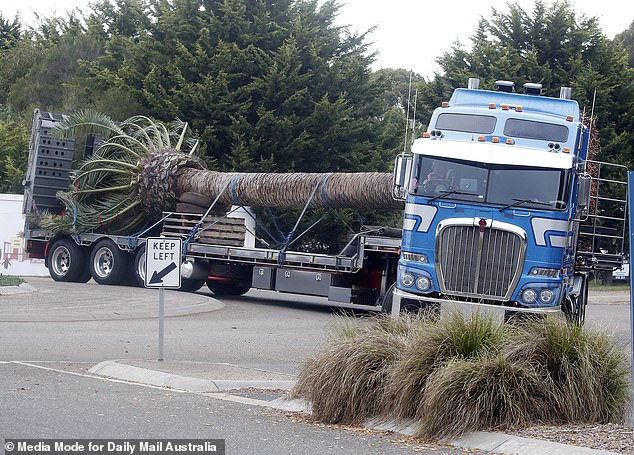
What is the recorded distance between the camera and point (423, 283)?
1574 centimetres

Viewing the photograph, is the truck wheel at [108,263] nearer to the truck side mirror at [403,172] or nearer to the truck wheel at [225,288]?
the truck wheel at [225,288]

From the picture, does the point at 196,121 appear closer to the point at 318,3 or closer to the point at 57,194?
the point at 318,3

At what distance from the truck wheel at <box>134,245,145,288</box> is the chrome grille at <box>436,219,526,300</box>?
449 inches

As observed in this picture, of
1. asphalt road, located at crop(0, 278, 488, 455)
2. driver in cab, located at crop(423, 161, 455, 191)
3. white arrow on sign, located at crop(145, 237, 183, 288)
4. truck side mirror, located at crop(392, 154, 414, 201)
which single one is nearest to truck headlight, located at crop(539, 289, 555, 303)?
driver in cab, located at crop(423, 161, 455, 191)

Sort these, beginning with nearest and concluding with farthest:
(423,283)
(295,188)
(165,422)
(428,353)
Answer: (165,422) < (428,353) < (423,283) < (295,188)

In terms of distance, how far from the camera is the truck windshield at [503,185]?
15.7m

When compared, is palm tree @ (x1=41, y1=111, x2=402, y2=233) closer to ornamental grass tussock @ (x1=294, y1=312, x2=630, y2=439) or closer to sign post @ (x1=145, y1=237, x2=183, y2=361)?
sign post @ (x1=145, y1=237, x2=183, y2=361)

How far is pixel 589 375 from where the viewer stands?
888 centimetres

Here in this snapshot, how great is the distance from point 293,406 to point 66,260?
1816 cm

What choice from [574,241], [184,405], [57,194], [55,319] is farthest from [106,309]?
[184,405]

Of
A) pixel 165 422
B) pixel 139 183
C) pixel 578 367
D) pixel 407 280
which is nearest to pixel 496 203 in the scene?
pixel 407 280

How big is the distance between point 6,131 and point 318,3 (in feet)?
51.5

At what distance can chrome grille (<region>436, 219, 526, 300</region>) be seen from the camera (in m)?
15.3

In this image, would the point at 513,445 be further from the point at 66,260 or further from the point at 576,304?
the point at 66,260
